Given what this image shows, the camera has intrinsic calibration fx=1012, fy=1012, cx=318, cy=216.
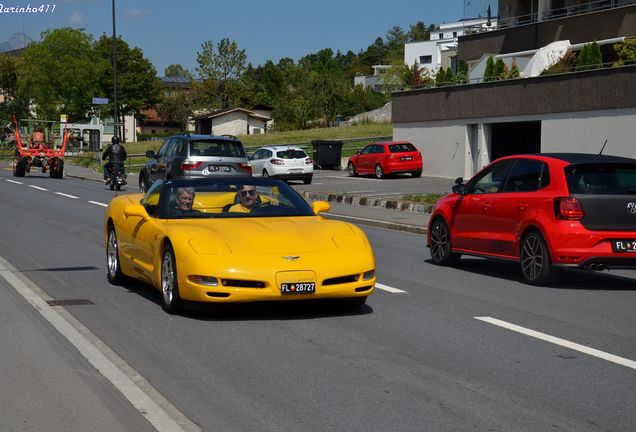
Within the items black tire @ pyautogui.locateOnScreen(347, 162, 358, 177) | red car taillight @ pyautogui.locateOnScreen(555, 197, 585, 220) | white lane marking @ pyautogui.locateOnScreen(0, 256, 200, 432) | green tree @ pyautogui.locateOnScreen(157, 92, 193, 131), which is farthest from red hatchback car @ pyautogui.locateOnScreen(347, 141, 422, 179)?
green tree @ pyautogui.locateOnScreen(157, 92, 193, 131)

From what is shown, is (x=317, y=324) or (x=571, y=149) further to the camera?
(x=571, y=149)

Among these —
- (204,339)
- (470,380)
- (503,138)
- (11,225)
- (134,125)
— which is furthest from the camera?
(134,125)

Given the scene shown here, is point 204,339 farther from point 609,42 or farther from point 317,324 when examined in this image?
point 609,42

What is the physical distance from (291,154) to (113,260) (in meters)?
29.2

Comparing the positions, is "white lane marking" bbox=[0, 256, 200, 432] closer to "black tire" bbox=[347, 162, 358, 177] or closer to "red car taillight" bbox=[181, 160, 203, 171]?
"red car taillight" bbox=[181, 160, 203, 171]

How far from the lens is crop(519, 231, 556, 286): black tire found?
11.5 m

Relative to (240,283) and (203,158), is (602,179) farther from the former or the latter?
(203,158)

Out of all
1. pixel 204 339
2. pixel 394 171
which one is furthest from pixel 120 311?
pixel 394 171

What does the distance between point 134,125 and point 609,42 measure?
359 ft

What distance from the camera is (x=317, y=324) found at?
887 centimetres

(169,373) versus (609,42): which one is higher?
(609,42)

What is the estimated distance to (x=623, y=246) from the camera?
11242 mm

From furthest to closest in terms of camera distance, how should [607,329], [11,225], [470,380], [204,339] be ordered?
[11,225] → [607,329] → [204,339] → [470,380]

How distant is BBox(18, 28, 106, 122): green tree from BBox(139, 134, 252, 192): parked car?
75.5 metres
